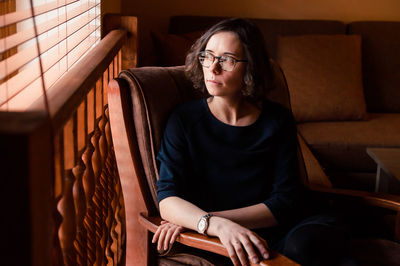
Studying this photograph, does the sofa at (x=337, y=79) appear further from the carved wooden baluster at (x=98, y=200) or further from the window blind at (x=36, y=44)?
the carved wooden baluster at (x=98, y=200)

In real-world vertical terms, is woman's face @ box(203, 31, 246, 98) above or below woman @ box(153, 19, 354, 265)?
above

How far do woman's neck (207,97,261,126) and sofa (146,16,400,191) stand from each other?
1.51m

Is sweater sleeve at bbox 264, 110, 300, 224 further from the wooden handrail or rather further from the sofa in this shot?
the sofa

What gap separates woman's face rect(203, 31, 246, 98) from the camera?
157 centimetres

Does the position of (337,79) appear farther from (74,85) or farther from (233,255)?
(74,85)

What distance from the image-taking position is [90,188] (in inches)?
56.6

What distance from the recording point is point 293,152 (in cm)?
166

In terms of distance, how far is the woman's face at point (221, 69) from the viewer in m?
1.57

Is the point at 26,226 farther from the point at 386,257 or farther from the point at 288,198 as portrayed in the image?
the point at 386,257

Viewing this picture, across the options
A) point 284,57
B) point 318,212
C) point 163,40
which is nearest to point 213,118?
point 318,212

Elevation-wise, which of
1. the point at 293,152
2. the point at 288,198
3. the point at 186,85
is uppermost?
the point at 186,85

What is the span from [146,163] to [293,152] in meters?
0.47

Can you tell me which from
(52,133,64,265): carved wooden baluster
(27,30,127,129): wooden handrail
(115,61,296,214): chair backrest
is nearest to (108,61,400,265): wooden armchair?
(115,61,296,214): chair backrest

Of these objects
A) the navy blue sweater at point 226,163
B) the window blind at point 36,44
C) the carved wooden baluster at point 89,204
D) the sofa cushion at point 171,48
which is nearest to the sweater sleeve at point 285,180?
the navy blue sweater at point 226,163
